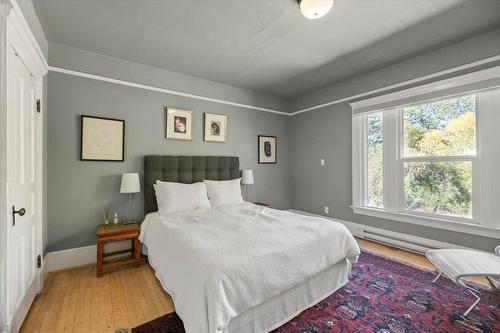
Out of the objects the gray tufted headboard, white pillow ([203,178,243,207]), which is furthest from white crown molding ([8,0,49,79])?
white pillow ([203,178,243,207])

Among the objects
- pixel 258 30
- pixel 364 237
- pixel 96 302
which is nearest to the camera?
pixel 96 302

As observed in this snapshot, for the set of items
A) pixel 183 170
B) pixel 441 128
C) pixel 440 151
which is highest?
pixel 441 128

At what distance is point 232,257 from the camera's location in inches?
59.7

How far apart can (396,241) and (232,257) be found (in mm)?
2849

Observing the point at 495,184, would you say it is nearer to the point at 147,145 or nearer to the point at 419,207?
the point at 419,207

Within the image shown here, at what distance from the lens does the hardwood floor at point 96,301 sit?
1738 mm

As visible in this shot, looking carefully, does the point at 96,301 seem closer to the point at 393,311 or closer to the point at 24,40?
the point at 24,40

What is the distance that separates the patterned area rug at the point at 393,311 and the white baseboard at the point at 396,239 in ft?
2.13

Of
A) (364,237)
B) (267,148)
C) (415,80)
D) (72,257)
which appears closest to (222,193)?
(267,148)

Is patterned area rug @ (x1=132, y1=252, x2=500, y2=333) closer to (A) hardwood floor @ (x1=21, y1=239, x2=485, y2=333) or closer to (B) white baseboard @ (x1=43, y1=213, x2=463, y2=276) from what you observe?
(A) hardwood floor @ (x1=21, y1=239, x2=485, y2=333)

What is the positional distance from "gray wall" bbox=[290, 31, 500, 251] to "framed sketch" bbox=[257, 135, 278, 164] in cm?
47

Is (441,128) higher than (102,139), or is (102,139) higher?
(441,128)

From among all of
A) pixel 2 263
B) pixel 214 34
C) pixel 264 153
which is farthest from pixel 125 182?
pixel 264 153

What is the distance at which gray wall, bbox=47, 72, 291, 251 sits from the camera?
8.66 ft
